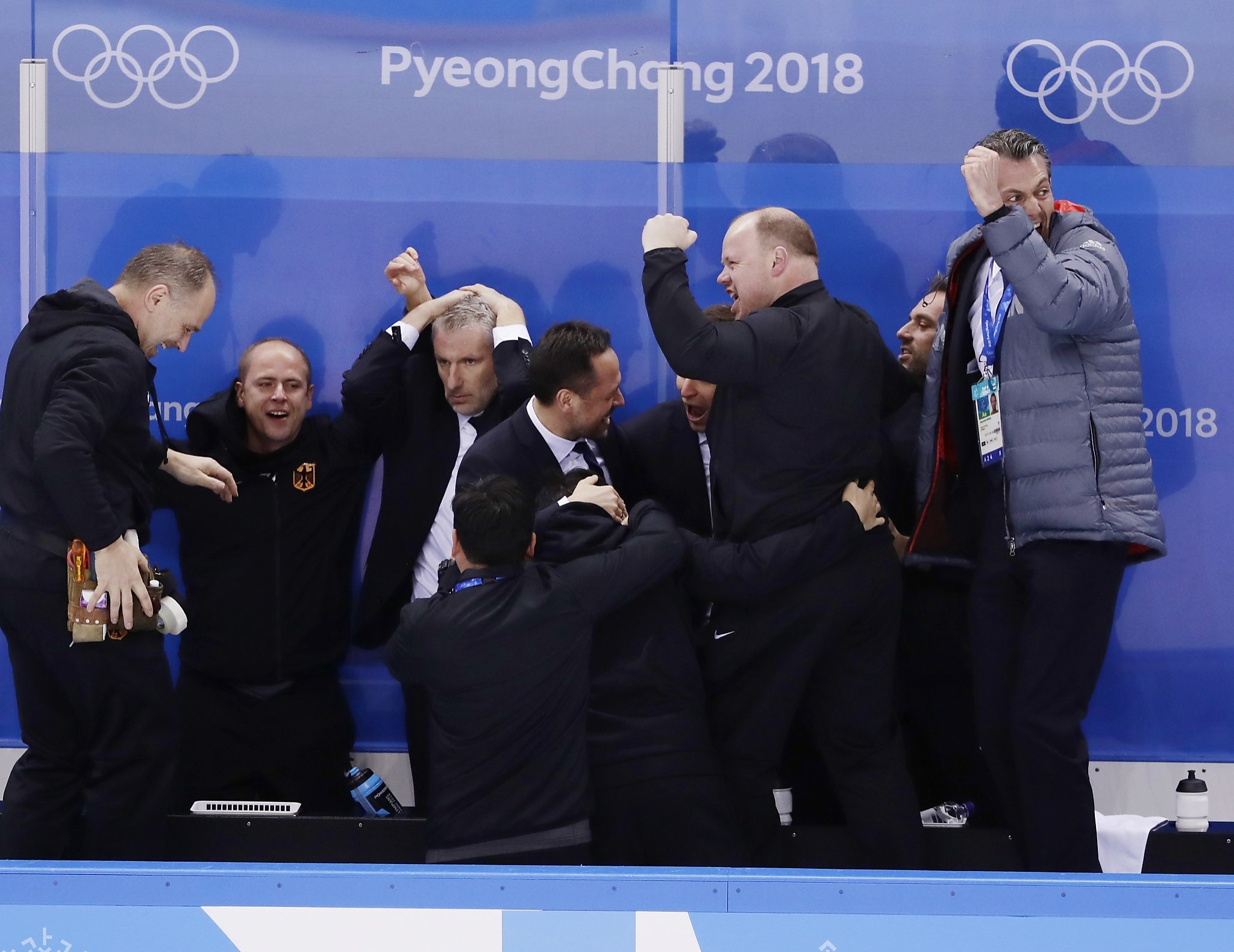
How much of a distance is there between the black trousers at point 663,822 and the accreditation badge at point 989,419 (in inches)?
42.5

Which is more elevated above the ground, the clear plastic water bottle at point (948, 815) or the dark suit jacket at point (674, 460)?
the dark suit jacket at point (674, 460)

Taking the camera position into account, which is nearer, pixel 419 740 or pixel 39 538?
pixel 39 538

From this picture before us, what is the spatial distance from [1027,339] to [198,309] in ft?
7.09

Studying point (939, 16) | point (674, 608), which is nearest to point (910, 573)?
point (674, 608)

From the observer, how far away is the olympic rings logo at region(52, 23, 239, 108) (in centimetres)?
377

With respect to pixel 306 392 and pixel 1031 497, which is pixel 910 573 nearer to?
pixel 1031 497

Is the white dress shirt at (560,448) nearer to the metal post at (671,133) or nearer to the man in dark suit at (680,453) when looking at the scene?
the man in dark suit at (680,453)

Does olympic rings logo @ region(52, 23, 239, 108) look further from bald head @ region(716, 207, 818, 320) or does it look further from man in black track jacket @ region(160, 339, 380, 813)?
bald head @ region(716, 207, 818, 320)

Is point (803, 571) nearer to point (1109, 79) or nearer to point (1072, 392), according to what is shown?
point (1072, 392)

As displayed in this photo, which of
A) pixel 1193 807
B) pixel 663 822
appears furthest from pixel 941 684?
pixel 663 822

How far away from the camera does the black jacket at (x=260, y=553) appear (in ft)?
12.1

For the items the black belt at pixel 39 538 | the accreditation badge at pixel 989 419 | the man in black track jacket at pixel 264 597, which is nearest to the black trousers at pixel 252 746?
the man in black track jacket at pixel 264 597

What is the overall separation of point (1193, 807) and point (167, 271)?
125 inches

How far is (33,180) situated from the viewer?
380 cm
